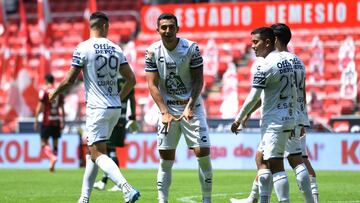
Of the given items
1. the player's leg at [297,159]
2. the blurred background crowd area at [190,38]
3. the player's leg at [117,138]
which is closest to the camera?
the player's leg at [297,159]

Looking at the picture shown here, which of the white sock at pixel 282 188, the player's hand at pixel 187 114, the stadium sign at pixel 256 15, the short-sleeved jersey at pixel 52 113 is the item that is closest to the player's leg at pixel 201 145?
the player's hand at pixel 187 114

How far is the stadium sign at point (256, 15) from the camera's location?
33.1 m

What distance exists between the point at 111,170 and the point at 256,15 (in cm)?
2170

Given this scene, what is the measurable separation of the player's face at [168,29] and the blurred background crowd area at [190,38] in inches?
606

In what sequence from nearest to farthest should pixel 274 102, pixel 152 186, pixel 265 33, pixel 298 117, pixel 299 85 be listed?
pixel 274 102
pixel 265 33
pixel 299 85
pixel 298 117
pixel 152 186

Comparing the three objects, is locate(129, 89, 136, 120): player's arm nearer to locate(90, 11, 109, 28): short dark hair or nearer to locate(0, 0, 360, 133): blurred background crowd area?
locate(90, 11, 109, 28): short dark hair

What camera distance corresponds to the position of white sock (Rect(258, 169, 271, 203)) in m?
12.4

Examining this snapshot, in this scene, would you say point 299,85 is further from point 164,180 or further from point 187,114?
point 164,180

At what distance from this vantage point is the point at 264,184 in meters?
12.5

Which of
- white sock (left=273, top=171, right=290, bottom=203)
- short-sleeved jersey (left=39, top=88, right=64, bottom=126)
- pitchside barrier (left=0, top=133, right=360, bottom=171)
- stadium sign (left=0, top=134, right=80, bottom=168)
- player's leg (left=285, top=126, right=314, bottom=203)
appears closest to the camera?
white sock (left=273, top=171, right=290, bottom=203)

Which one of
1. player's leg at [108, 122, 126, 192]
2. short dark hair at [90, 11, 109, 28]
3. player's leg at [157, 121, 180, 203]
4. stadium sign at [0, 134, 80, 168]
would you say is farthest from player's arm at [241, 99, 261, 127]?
stadium sign at [0, 134, 80, 168]

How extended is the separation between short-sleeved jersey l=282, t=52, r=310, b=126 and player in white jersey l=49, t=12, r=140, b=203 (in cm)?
229

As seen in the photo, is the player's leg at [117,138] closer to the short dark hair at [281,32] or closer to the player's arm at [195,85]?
the player's arm at [195,85]

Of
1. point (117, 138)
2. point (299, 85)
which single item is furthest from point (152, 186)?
point (299, 85)
